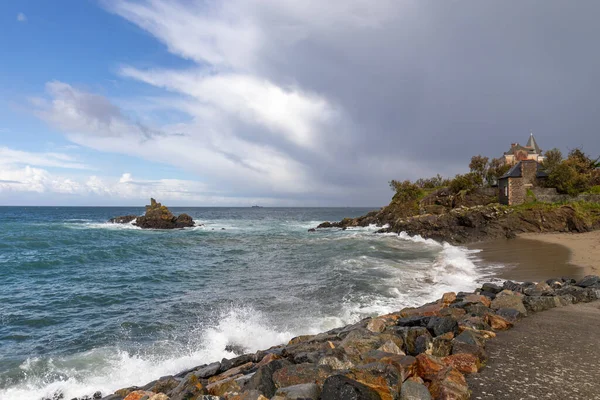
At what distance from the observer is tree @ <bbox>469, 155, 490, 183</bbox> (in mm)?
57303

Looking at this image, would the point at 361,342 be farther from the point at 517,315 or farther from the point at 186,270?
the point at 186,270

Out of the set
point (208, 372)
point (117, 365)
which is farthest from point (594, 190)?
point (117, 365)

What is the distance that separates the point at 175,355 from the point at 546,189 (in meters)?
42.4

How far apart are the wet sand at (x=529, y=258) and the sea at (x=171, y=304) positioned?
1.34m

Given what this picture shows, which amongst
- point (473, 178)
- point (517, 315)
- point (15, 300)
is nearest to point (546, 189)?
point (473, 178)

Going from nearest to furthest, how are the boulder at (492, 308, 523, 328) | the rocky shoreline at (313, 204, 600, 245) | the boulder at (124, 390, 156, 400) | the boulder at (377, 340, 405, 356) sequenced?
the boulder at (377, 340, 405, 356) → the boulder at (124, 390, 156, 400) → the boulder at (492, 308, 523, 328) → the rocky shoreline at (313, 204, 600, 245)

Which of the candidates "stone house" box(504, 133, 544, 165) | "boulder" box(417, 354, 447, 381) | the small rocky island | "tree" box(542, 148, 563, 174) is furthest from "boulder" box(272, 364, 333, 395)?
"stone house" box(504, 133, 544, 165)

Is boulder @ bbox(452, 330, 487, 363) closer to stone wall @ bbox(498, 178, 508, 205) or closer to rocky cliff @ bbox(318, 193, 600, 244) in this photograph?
rocky cliff @ bbox(318, 193, 600, 244)

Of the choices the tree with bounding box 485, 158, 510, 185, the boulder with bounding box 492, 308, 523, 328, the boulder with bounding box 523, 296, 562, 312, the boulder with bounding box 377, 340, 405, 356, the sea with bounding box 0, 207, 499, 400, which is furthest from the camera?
the tree with bounding box 485, 158, 510, 185

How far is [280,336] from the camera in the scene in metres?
10.7

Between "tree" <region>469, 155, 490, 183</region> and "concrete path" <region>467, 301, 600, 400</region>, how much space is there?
2156 inches

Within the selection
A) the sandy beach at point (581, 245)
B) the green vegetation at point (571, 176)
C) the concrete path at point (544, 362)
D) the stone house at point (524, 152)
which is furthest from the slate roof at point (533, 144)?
the concrete path at point (544, 362)

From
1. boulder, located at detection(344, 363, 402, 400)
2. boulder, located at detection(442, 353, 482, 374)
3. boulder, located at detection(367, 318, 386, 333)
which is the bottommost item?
boulder, located at detection(367, 318, 386, 333)

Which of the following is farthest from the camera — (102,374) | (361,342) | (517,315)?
(102,374)
